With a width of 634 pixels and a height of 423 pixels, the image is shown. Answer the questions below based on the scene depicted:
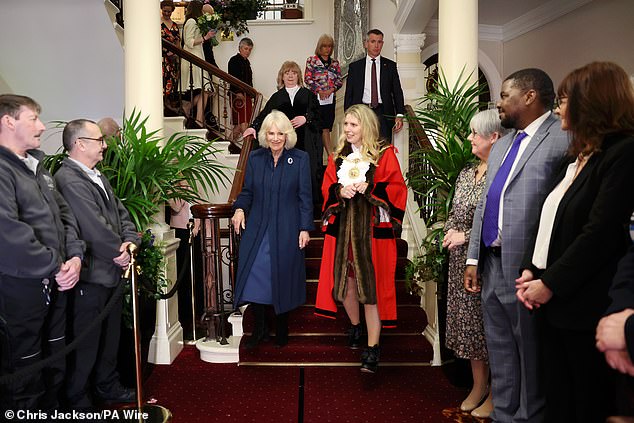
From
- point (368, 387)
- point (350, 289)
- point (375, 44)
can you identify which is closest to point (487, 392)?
point (368, 387)

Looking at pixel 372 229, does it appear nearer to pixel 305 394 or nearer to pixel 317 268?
pixel 305 394

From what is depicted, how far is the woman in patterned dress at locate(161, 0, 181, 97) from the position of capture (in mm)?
7312

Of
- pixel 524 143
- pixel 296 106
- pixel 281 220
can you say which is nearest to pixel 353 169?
pixel 281 220

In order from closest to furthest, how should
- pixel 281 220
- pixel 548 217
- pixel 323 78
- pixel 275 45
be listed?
1. pixel 548 217
2. pixel 281 220
3. pixel 323 78
4. pixel 275 45

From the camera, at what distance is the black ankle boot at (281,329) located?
14.4ft

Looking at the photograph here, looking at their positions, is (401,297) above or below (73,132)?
below

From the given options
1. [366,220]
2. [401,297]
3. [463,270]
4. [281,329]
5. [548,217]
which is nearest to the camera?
[548,217]

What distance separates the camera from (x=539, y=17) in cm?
842

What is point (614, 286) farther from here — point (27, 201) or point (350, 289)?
point (27, 201)

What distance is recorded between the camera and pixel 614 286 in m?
1.74

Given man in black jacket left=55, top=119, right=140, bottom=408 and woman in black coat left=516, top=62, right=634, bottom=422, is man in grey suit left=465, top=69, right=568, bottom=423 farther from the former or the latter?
man in black jacket left=55, top=119, right=140, bottom=408

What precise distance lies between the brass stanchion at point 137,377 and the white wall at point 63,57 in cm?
374

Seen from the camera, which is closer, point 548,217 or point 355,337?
point 548,217

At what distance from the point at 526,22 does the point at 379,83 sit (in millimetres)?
4028
